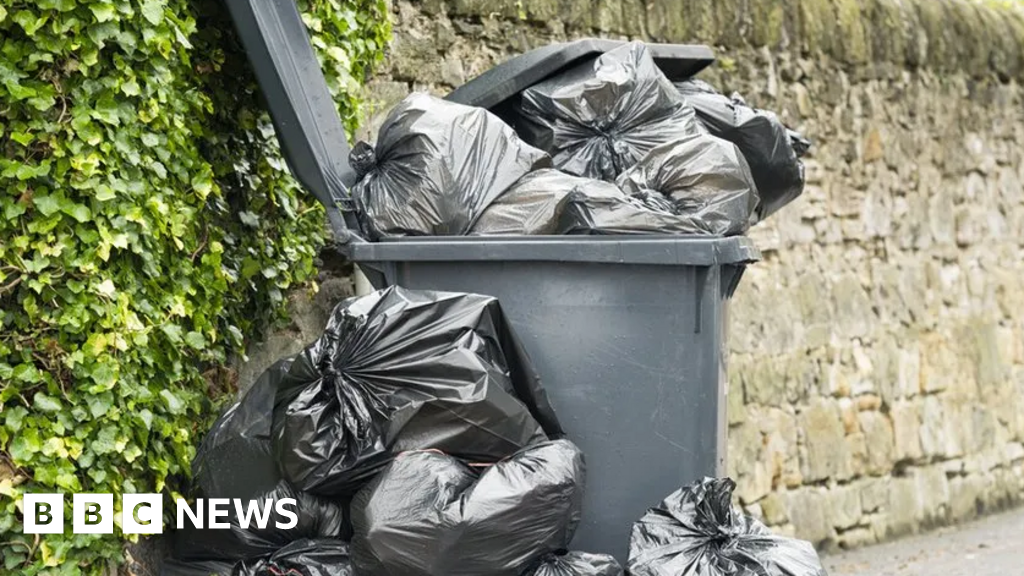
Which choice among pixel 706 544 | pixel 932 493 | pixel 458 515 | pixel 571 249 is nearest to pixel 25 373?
pixel 458 515

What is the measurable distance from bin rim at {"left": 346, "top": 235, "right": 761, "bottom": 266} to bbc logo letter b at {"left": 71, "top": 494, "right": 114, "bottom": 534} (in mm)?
924

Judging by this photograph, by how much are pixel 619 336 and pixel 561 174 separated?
56cm

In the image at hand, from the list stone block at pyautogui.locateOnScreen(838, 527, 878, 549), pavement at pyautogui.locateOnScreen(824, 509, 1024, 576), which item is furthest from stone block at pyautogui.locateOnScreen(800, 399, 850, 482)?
pavement at pyautogui.locateOnScreen(824, 509, 1024, 576)

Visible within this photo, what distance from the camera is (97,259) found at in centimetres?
362

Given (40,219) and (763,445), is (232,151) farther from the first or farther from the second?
(763,445)

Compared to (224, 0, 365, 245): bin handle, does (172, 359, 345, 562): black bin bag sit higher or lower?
lower

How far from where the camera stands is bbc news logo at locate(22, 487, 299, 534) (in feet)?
11.8

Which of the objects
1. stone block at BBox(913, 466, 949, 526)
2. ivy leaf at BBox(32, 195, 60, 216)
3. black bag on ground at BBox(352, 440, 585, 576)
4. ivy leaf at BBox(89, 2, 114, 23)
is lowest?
stone block at BBox(913, 466, 949, 526)

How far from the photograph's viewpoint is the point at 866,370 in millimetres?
7953

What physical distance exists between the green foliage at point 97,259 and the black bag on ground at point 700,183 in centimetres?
118

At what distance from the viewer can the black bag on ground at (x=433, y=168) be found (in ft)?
13.6

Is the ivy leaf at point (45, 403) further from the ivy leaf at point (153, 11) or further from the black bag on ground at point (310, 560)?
the ivy leaf at point (153, 11)

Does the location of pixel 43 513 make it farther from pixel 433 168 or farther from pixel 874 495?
pixel 874 495

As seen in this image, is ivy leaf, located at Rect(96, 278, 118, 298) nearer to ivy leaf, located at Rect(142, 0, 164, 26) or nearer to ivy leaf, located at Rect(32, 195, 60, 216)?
ivy leaf, located at Rect(32, 195, 60, 216)
